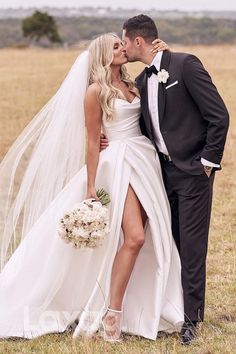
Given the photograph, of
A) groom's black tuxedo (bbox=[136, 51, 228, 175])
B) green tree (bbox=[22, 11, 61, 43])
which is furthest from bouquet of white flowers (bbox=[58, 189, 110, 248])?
green tree (bbox=[22, 11, 61, 43])

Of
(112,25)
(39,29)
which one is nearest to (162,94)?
(39,29)

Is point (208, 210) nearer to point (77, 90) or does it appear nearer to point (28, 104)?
point (77, 90)

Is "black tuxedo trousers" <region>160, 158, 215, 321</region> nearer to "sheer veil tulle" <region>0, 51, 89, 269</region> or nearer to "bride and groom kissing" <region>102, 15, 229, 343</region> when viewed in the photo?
"bride and groom kissing" <region>102, 15, 229, 343</region>

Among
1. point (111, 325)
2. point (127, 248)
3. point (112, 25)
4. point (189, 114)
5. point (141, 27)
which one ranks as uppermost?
point (141, 27)

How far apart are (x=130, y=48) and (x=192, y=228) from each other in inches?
52.8

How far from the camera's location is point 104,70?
263 inches

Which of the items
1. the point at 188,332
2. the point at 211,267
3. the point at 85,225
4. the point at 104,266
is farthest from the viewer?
the point at 211,267

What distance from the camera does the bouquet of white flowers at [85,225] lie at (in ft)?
21.2

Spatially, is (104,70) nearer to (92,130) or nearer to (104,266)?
(92,130)

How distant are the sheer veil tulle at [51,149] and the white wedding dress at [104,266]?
0.80 feet

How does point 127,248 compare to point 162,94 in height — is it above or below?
below

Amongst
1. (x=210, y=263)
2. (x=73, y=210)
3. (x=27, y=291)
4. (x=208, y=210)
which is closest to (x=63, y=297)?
(x=27, y=291)

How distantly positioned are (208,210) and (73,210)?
0.96m

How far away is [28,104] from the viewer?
24906 millimetres
